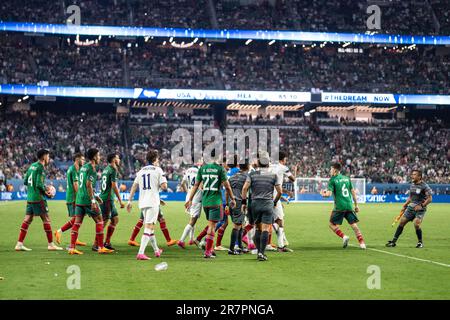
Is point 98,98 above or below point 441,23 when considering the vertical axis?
below

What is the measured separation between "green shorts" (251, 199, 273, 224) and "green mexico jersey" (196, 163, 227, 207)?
86 centimetres

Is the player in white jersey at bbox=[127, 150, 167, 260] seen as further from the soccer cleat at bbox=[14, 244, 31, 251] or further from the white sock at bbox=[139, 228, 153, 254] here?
the soccer cleat at bbox=[14, 244, 31, 251]

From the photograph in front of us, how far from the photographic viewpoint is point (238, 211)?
1493 centimetres

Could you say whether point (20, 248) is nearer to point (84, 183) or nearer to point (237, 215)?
point (84, 183)

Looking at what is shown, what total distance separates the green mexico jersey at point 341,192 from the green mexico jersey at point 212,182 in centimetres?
403

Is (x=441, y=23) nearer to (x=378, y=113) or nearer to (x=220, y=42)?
(x=378, y=113)

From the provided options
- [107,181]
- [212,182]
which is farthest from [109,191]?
[212,182]

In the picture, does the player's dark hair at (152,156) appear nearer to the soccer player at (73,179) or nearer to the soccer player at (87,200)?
the soccer player at (87,200)

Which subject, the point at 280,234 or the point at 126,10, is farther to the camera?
the point at 126,10

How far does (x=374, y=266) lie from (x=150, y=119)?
1870 inches

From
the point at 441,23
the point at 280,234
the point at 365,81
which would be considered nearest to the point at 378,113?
the point at 365,81

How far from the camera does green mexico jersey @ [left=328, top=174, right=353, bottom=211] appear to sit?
667 inches

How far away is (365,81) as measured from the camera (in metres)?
60.6

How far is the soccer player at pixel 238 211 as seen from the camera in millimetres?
14898
